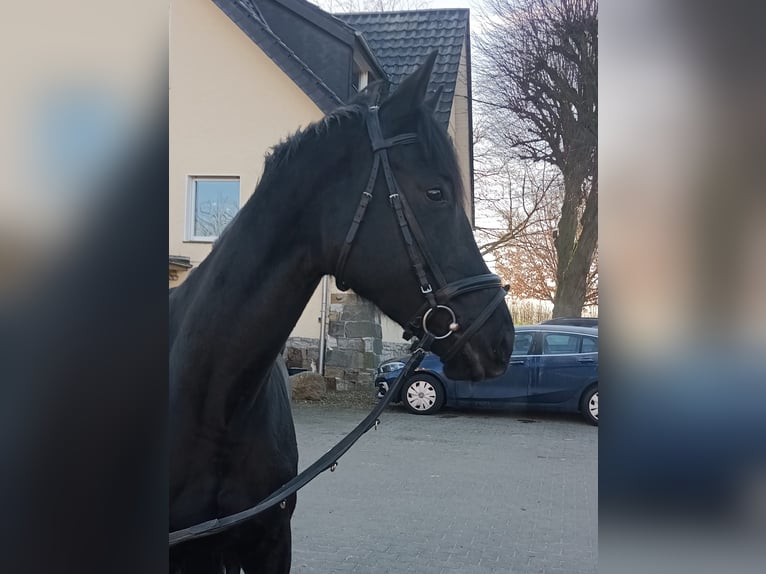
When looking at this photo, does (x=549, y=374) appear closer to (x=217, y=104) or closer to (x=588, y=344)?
(x=588, y=344)

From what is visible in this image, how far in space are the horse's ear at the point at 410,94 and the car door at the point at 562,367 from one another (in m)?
7.30

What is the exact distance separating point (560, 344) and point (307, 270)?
7.46 metres

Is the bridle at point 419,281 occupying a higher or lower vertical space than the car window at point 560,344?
higher

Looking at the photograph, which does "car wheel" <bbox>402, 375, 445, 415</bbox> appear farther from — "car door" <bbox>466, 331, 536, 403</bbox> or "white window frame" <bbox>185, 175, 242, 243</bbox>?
"white window frame" <bbox>185, 175, 242, 243</bbox>

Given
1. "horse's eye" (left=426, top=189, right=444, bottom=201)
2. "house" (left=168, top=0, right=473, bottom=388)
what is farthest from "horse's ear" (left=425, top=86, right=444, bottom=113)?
"house" (left=168, top=0, right=473, bottom=388)

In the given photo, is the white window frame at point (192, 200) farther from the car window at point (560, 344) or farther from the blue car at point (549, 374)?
the car window at point (560, 344)

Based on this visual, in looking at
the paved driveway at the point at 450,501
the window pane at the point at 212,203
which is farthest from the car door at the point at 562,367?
the window pane at the point at 212,203

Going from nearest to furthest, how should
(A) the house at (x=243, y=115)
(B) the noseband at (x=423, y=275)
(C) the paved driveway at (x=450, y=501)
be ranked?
(B) the noseband at (x=423, y=275)
(C) the paved driveway at (x=450, y=501)
(A) the house at (x=243, y=115)

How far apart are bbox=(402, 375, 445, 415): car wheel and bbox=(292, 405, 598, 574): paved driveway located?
547 mm

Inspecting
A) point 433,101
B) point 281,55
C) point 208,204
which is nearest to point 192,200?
point 208,204

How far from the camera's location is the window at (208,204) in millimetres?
9320
